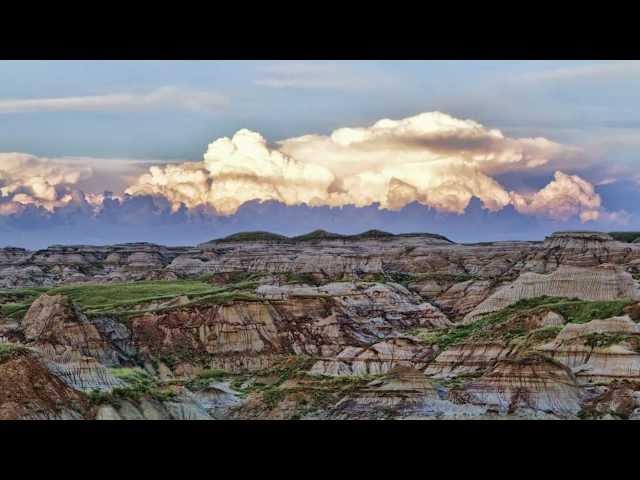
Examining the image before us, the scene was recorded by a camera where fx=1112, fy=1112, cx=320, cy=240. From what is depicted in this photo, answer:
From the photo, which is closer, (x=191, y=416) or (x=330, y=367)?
(x=191, y=416)

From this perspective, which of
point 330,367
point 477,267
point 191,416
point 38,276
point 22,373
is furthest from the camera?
point 38,276

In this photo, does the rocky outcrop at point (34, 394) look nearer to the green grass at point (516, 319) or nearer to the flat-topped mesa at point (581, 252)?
the green grass at point (516, 319)

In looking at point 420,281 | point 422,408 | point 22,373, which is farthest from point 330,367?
point 420,281

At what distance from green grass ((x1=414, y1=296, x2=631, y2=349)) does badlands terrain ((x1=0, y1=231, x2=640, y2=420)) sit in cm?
31

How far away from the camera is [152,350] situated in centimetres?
11288

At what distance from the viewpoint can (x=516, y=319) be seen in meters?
109

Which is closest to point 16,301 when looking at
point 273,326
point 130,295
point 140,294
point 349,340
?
point 130,295

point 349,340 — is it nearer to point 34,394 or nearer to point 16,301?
point 16,301

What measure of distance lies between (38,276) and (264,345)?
9273 centimetres

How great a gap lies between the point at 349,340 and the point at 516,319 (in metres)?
20.7

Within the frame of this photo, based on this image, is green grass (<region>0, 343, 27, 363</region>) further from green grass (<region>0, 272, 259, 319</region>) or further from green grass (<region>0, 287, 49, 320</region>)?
green grass (<region>0, 287, 49, 320</region>)

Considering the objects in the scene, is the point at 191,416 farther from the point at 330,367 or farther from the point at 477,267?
the point at 477,267

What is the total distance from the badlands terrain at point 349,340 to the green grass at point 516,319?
305 mm

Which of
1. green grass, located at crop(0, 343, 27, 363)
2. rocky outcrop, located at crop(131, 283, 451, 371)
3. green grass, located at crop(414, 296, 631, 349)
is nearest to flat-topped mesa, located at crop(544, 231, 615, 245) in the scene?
rocky outcrop, located at crop(131, 283, 451, 371)
